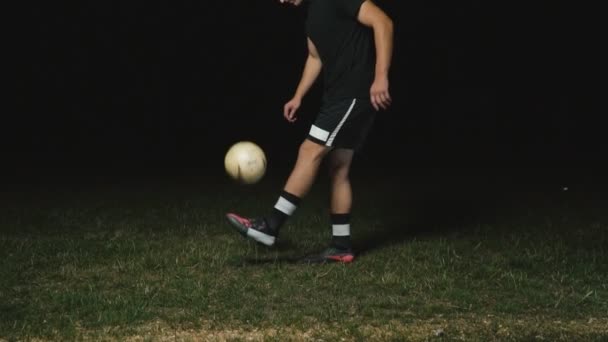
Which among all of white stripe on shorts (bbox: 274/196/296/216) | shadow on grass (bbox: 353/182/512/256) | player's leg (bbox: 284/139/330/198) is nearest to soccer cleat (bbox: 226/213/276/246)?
white stripe on shorts (bbox: 274/196/296/216)

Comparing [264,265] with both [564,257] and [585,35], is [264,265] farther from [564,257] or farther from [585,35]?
[585,35]

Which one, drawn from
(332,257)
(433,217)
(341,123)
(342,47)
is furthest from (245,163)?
(433,217)

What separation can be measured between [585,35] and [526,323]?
15301mm

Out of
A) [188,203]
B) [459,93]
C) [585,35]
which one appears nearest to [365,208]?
[188,203]

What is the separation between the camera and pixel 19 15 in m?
17.5

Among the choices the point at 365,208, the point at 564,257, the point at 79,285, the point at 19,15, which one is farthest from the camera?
the point at 19,15

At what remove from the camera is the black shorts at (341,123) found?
523 cm

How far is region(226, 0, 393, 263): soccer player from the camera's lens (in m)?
5.11

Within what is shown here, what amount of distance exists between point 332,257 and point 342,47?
1.34 metres

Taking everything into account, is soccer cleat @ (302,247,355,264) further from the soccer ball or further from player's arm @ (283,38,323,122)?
player's arm @ (283,38,323,122)

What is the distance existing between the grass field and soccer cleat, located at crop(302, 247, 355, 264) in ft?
0.38

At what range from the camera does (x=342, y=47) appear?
5.31 meters

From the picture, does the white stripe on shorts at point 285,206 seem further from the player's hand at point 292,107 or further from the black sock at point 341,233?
the player's hand at point 292,107

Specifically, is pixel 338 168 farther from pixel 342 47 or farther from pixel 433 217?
pixel 433 217
